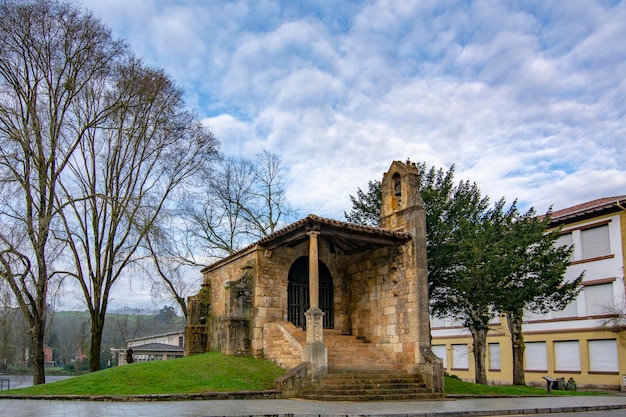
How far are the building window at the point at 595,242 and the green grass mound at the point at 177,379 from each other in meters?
18.2

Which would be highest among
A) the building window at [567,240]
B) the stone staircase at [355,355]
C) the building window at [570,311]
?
the building window at [567,240]

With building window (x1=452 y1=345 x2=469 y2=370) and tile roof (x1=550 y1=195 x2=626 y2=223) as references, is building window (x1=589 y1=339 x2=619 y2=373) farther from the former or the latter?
building window (x1=452 y1=345 x2=469 y2=370)

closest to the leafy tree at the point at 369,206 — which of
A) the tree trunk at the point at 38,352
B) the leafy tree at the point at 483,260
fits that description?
the leafy tree at the point at 483,260

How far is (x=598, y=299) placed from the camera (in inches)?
1048

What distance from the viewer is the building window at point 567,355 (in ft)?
90.4

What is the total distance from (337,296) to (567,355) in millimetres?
15149

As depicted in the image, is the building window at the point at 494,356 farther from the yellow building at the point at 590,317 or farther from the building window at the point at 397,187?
the building window at the point at 397,187

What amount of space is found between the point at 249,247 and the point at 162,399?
293 inches

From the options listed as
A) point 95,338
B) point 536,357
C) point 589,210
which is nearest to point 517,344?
point 589,210

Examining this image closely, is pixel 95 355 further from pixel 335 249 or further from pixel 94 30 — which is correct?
pixel 94 30

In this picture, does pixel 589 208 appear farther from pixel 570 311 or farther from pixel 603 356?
pixel 603 356

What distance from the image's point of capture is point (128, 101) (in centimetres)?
2181

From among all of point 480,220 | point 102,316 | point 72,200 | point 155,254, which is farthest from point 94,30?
point 480,220

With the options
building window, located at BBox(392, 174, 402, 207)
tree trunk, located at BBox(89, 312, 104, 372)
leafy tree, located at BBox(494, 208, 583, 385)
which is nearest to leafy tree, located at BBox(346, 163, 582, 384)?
leafy tree, located at BBox(494, 208, 583, 385)
